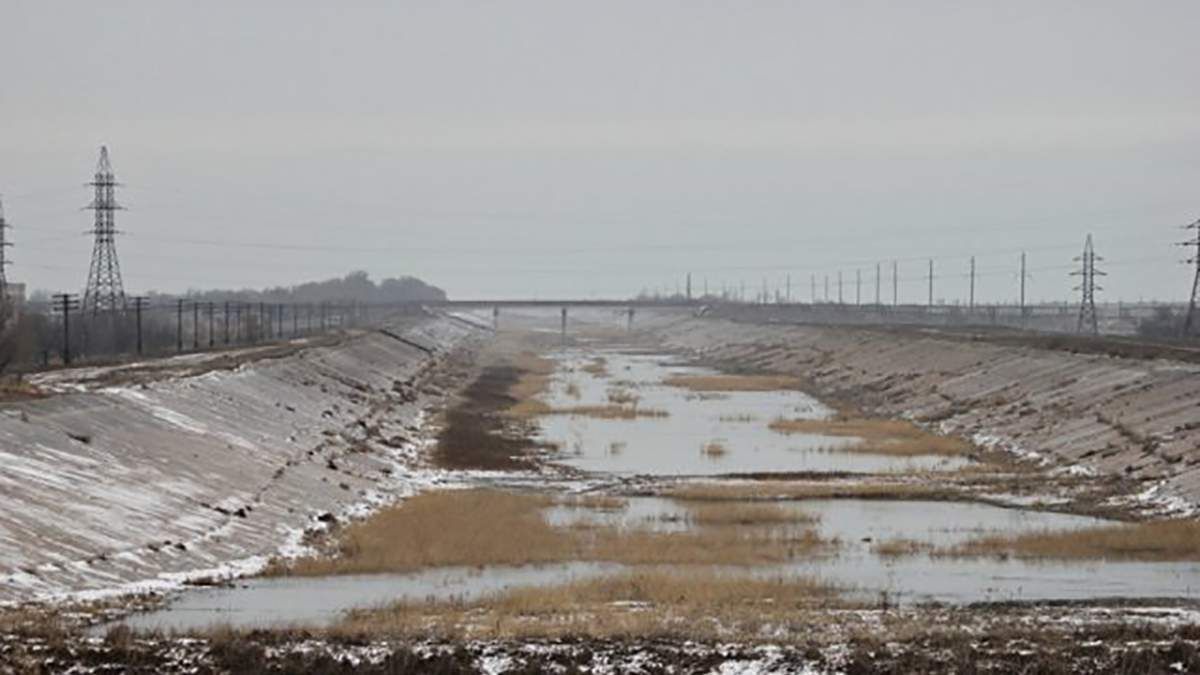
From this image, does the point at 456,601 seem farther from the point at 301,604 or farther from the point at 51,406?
the point at 51,406

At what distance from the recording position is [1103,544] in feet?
114

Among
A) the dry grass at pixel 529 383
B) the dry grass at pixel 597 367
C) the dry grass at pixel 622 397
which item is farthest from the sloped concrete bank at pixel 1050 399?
the dry grass at pixel 529 383

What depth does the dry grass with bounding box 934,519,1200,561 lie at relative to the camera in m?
33.5

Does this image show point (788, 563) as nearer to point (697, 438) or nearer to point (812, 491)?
point (812, 491)

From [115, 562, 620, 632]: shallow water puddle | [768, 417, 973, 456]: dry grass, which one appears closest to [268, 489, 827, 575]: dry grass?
[115, 562, 620, 632]: shallow water puddle

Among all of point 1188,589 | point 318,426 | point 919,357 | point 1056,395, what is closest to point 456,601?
point 1188,589

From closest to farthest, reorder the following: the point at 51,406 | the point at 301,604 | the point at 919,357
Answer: the point at 301,604 → the point at 51,406 → the point at 919,357

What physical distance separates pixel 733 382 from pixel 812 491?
6400 centimetres

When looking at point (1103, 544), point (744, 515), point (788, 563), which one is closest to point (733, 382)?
point (744, 515)

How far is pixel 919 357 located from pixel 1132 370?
35.0 meters

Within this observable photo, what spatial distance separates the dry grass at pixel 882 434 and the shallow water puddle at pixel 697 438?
85 cm

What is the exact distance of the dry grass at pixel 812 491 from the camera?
149 ft

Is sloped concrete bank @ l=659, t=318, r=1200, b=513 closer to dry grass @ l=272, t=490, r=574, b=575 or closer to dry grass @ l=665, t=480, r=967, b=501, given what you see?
dry grass @ l=665, t=480, r=967, b=501

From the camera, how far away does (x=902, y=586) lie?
3002 cm
